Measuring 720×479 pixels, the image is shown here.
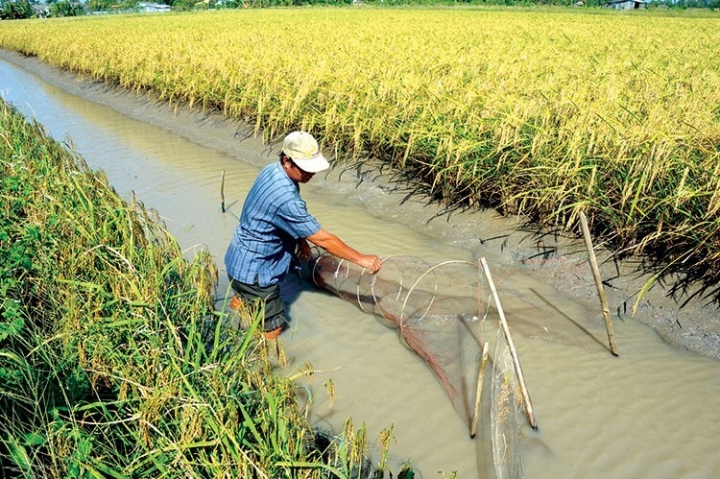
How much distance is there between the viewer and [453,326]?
2.88m

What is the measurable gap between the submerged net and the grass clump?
0.54 meters

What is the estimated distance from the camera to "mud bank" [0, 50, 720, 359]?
2.93 meters

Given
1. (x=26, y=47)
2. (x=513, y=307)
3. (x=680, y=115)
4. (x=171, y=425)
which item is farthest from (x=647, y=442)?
(x=26, y=47)

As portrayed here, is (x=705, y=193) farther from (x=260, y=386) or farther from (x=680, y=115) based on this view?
(x=260, y=386)

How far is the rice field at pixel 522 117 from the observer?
10.5 ft

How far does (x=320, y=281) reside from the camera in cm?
342

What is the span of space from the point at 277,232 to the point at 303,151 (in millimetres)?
487

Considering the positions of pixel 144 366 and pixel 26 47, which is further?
pixel 26 47

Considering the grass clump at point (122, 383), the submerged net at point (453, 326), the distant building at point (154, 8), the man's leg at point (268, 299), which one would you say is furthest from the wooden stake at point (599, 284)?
the distant building at point (154, 8)

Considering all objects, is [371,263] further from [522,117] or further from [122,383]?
[522,117]

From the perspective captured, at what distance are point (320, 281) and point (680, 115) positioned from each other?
109 inches

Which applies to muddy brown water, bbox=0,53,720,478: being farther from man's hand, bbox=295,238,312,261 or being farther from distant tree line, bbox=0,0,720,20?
distant tree line, bbox=0,0,720,20

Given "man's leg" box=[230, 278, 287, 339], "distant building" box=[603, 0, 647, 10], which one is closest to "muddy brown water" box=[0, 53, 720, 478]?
"man's leg" box=[230, 278, 287, 339]

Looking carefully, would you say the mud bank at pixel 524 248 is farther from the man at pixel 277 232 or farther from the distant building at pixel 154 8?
the distant building at pixel 154 8
